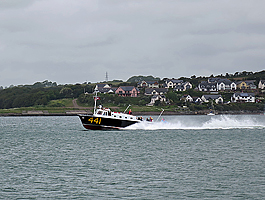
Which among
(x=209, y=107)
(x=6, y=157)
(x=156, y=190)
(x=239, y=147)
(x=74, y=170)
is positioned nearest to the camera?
(x=156, y=190)

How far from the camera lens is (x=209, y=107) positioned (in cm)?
18362

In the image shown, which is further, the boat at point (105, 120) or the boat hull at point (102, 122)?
the boat hull at point (102, 122)

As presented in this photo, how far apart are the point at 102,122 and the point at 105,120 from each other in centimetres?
53

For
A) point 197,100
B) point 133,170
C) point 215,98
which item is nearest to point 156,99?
point 197,100

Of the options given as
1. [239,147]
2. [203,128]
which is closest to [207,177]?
[239,147]

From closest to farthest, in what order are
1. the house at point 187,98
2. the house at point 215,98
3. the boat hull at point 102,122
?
the boat hull at point 102,122 < the house at point 187,98 < the house at point 215,98

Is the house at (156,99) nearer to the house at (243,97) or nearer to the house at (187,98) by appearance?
the house at (187,98)

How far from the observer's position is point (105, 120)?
59.5 meters

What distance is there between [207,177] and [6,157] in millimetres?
19701

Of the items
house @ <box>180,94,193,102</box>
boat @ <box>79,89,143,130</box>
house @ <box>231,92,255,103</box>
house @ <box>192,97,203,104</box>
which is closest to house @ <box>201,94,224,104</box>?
house @ <box>192,97,203,104</box>

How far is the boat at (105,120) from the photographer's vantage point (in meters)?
59.3

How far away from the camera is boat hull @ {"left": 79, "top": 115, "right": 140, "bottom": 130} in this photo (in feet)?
195

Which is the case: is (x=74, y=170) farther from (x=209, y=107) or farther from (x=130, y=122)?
(x=209, y=107)

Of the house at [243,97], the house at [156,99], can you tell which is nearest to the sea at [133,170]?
the house at [156,99]
